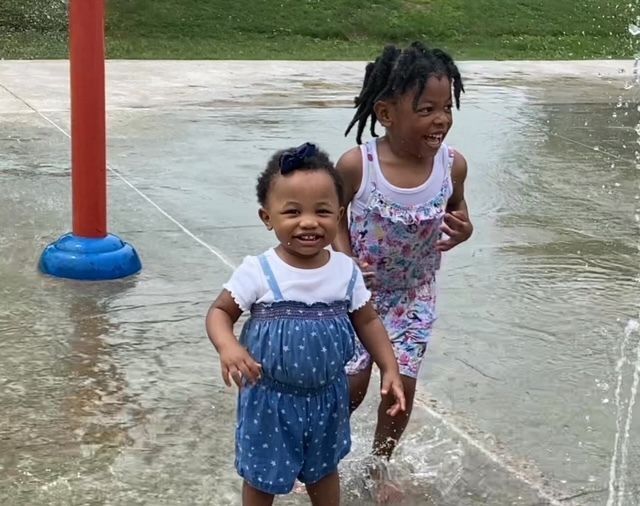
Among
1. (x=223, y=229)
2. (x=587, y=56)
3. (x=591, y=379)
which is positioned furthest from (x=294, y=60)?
(x=591, y=379)

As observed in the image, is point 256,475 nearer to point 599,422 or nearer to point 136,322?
point 599,422

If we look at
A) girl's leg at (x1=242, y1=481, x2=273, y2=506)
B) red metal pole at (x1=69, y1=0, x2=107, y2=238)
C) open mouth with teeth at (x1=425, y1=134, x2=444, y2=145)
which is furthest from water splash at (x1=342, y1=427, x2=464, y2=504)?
red metal pole at (x1=69, y1=0, x2=107, y2=238)

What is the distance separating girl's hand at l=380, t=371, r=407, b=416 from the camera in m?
2.60

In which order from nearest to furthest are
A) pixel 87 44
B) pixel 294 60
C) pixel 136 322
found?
pixel 136 322 → pixel 87 44 → pixel 294 60

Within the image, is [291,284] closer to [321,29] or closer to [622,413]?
[622,413]

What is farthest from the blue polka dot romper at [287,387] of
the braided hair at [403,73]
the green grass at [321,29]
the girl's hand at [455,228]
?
the green grass at [321,29]

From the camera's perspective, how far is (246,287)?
102 inches

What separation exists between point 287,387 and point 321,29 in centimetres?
1576

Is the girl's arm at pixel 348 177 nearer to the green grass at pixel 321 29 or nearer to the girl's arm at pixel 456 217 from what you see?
the girl's arm at pixel 456 217

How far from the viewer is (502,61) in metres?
15.8

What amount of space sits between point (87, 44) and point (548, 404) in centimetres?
262

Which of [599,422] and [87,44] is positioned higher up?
[87,44]

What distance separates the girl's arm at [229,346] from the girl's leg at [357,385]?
712 mm

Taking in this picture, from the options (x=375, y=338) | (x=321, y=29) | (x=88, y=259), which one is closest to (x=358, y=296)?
(x=375, y=338)
